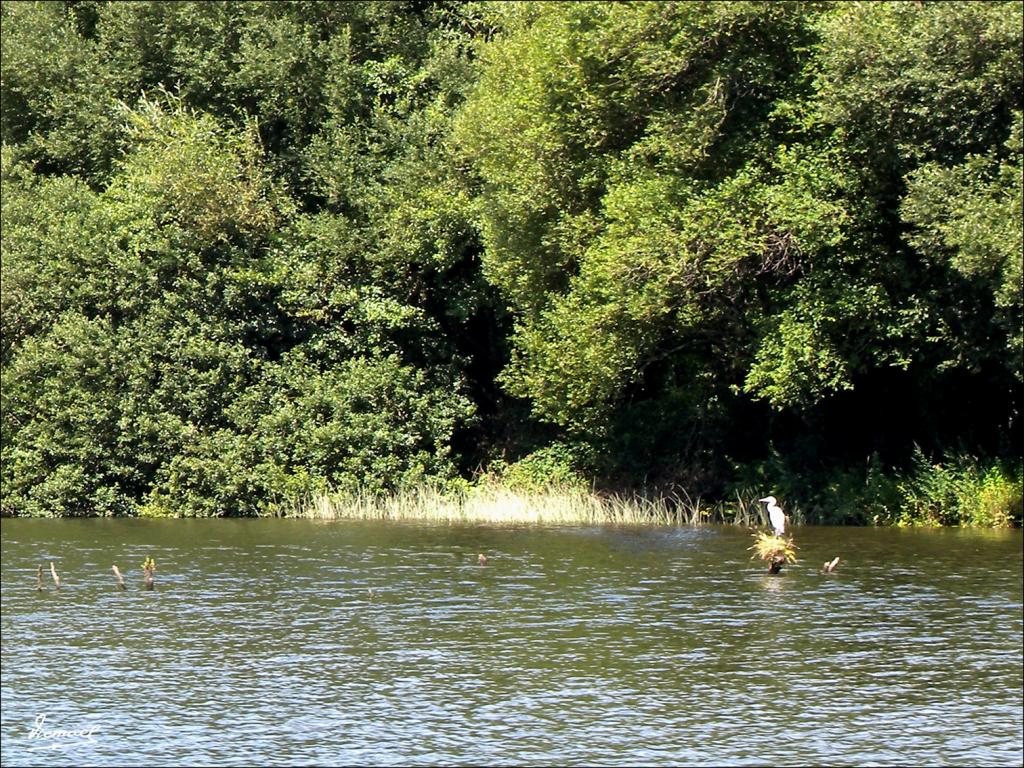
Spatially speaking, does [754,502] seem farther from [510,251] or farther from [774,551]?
[774,551]

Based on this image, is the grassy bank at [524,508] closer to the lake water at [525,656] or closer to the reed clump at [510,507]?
the reed clump at [510,507]

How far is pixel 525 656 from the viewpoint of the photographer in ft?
76.5

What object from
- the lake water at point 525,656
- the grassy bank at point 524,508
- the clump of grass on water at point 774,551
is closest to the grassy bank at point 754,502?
the grassy bank at point 524,508

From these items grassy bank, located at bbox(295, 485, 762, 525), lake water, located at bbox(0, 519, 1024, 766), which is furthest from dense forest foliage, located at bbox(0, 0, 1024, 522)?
lake water, located at bbox(0, 519, 1024, 766)

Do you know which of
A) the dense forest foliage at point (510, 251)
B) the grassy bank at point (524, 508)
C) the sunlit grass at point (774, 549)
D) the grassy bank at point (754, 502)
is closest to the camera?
the sunlit grass at point (774, 549)

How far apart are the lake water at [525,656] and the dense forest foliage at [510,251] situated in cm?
542

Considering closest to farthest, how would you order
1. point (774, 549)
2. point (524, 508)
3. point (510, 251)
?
point (774, 549) < point (510, 251) < point (524, 508)

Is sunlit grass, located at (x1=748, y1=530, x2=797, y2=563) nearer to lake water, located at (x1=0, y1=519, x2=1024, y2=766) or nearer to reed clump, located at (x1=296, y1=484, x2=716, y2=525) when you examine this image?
lake water, located at (x1=0, y1=519, x2=1024, y2=766)

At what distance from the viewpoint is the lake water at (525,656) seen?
1855 centimetres

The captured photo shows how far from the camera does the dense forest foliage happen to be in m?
36.2

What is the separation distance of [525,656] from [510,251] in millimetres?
20959

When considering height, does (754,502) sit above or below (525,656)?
above

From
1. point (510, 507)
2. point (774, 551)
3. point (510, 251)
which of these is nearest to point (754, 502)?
point (510, 507)

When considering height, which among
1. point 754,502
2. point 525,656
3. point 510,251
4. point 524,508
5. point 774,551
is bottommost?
point 525,656
